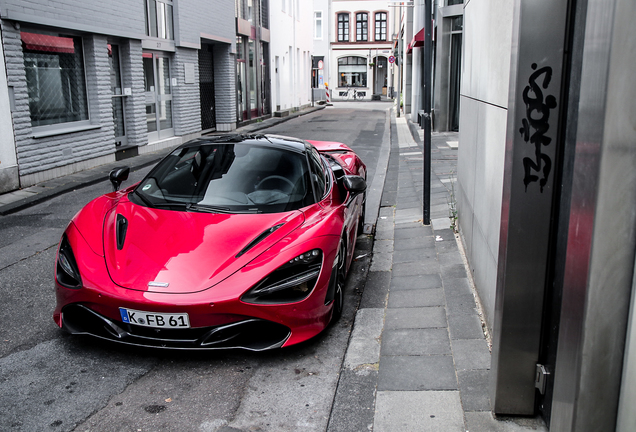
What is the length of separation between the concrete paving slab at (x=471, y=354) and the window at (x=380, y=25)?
55360mm

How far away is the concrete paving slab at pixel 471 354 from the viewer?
3.52 meters

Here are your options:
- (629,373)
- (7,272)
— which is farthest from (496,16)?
→ (7,272)

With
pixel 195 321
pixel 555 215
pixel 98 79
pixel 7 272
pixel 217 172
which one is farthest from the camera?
pixel 98 79

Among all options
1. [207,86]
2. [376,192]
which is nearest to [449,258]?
[376,192]

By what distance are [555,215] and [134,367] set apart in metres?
2.62

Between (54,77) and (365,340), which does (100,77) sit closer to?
(54,77)

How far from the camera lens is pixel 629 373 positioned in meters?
2.05

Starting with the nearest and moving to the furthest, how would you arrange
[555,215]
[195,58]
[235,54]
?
[555,215], [195,58], [235,54]

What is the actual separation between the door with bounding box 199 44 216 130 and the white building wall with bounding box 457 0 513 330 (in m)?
14.5

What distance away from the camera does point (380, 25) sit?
55781 mm

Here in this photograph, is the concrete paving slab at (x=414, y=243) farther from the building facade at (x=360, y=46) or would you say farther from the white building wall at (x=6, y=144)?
the building facade at (x=360, y=46)

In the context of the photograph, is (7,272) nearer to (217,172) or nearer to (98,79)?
(217,172)

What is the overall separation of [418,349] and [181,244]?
1.72m

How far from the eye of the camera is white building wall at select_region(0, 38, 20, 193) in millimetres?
9227
